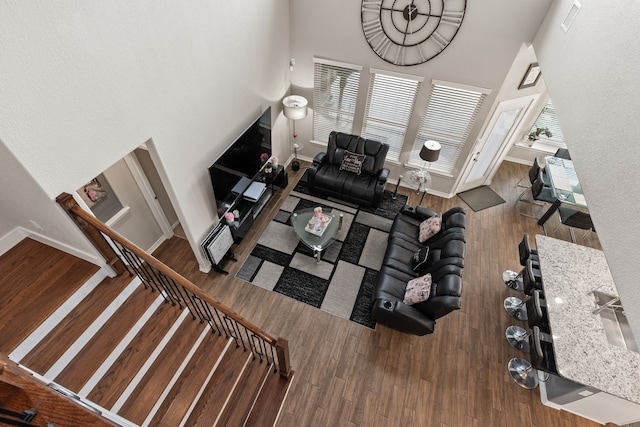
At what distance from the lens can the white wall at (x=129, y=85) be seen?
2031 mm

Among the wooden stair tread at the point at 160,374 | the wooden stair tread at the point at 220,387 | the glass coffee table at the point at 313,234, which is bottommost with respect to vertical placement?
the glass coffee table at the point at 313,234

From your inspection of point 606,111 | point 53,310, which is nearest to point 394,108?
point 606,111

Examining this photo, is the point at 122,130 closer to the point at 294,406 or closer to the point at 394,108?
the point at 294,406

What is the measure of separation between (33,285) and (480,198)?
6896 millimetres

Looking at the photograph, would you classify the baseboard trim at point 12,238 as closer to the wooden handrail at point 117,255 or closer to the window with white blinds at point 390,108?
the wooden handrail at point 117,255

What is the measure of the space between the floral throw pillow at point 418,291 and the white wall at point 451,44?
9.22ft

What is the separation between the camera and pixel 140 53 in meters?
2.71

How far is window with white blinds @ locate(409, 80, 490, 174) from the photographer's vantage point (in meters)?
4.95

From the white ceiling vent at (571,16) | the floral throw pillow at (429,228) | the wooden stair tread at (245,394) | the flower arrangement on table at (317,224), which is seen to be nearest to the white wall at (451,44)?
the white ceiling vent at (571,16)

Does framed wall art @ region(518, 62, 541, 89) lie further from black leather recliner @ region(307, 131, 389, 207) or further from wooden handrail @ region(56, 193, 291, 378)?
wooden handrail @ region(56, 193, 291, 378)

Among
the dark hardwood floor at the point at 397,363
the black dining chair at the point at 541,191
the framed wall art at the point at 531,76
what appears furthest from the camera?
the black dining chair at the point at 541,191

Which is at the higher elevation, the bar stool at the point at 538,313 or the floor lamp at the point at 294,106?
the floor lamp at the point at 294,106

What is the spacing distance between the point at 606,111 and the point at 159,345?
410 cm

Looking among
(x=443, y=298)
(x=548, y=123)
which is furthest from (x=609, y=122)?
(x=548, y=123)
